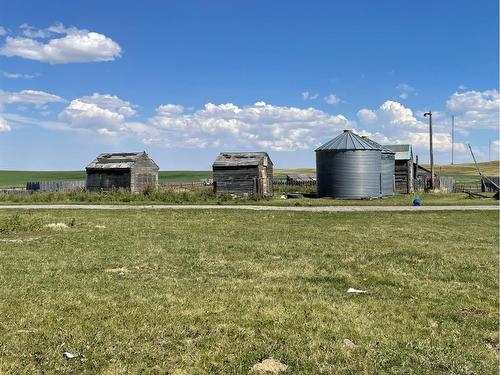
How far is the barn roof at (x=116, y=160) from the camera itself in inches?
2079

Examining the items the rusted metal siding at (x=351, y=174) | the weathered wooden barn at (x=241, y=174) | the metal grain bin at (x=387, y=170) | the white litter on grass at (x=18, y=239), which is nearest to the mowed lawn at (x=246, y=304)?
the white litter on grass at (x=18, y=239)

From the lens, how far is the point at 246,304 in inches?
314

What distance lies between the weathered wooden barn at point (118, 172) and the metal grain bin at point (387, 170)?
22.7 m

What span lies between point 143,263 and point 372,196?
3528 cm

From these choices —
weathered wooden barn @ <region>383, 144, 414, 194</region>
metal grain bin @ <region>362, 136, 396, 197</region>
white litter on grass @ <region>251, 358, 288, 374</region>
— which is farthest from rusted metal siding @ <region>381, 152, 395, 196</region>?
white litter on grass @ <region>251, 358, 288, 374</region>

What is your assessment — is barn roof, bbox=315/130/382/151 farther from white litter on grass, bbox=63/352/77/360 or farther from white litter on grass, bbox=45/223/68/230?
white litter on grass, bbox=63/352/77/360

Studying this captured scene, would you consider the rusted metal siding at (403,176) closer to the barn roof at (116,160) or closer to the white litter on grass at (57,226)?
the barn roof at (116,160)

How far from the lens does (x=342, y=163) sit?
Result: 44.3m

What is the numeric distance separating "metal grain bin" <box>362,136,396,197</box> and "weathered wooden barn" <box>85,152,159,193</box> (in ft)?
74.6

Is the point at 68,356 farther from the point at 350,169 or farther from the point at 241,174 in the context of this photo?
the point at 241,174

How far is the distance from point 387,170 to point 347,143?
606cm

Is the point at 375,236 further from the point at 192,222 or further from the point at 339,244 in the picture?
the point at 192,222

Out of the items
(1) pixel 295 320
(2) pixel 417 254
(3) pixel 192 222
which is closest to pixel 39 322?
(1) pixel 295 320

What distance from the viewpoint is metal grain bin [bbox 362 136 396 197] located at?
155ft
